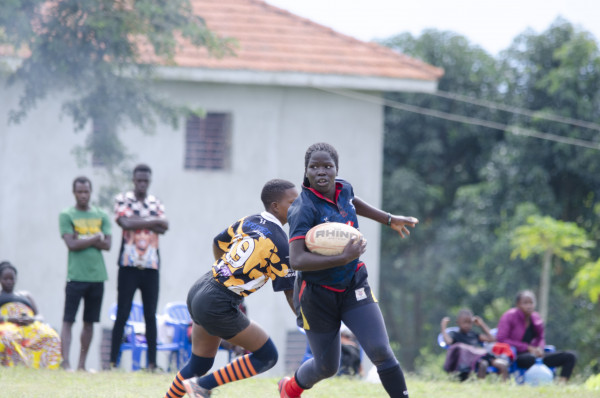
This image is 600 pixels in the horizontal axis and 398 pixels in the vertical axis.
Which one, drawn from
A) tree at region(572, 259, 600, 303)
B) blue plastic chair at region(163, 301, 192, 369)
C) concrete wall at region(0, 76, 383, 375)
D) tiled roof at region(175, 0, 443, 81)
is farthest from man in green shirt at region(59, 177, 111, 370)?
tree at region(572, 259, 600, 303)

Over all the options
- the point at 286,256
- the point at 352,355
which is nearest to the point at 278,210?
the point at 286,256

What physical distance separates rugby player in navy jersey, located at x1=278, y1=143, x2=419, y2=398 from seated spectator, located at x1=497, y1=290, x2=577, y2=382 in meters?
5.64

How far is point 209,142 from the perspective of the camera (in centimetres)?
1717

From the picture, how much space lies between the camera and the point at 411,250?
26.7 m

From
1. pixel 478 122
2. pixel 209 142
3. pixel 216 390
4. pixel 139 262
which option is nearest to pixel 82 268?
pixel 139 262

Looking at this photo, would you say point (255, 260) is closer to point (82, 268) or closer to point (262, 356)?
point (262, 356)

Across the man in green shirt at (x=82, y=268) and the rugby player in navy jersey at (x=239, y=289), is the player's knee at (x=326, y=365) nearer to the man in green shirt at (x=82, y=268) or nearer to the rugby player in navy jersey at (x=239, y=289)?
the rugby player in navy jersey at (x=239, y=289)

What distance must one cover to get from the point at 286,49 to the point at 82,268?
9.16 meters

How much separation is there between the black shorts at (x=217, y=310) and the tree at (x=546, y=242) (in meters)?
14.9

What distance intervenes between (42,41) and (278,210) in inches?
276

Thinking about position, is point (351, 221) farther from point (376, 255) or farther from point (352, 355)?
point (376, 255)

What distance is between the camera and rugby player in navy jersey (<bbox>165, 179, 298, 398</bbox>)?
5.94 metres

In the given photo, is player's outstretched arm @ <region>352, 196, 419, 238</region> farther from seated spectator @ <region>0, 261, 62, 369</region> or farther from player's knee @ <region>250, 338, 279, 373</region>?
seated spectator @ <region>0, 261, 62, 369</region>

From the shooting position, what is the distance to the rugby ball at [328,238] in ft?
18.0
